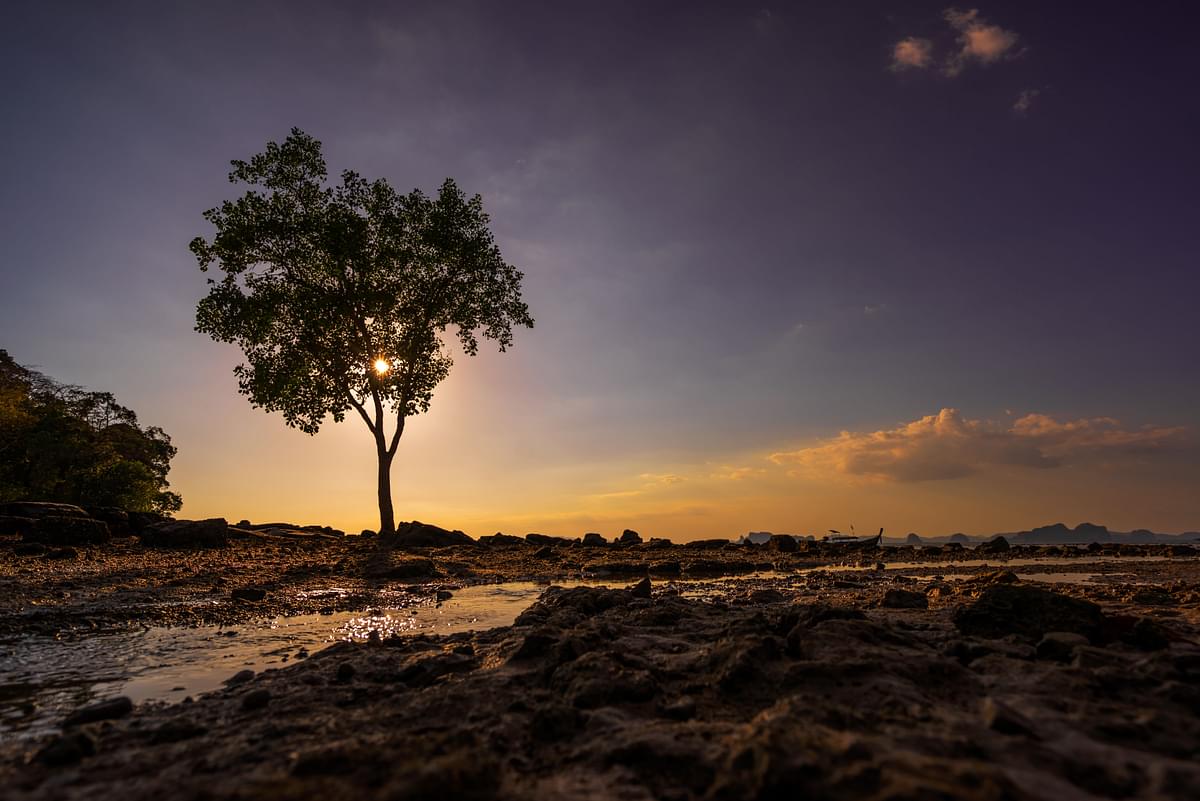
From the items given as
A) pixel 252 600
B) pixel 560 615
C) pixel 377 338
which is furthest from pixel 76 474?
pixel 560 615

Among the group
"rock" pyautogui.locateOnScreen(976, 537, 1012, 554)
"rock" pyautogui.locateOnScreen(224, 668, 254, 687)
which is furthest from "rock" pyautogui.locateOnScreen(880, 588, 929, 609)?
"rock" pyautogui.locateOnScreen(976, 537, 1012, 554)

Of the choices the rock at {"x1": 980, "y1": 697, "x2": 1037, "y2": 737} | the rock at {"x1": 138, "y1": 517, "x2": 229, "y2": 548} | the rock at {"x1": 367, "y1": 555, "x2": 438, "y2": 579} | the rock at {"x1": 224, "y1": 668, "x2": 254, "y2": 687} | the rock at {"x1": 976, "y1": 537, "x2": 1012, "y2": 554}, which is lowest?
the rock at {"x1": 976, "y1": 537, "x2": 1012, "y2": 554}

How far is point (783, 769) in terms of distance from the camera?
10.5 feet

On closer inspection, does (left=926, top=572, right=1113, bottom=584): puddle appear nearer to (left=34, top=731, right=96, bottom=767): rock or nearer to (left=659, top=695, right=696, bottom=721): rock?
(left=659, top=695, right=696, bottom=721): rock

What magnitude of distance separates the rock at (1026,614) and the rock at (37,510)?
3105 centimetres

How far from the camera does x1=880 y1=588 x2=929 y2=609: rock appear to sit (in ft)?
34.0

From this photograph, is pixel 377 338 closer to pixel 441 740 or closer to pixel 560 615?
pixel 560 615

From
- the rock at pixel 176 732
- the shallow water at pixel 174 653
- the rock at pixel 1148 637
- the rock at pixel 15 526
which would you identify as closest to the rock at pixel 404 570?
the shallow water at pixel 174 653

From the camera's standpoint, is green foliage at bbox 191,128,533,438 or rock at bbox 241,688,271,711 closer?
rock at bbox 241,688,271,711

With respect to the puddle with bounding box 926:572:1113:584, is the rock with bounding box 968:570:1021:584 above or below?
above

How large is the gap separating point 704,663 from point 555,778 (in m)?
2.56

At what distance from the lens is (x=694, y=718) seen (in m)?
4.52

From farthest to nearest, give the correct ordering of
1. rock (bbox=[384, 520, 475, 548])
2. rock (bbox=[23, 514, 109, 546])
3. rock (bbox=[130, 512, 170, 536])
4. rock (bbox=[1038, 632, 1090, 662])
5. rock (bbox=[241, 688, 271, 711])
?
rock (bbox=[384, 520, 475, 548]), rock (bbox=[130, 512, 170, 536]), rock (bbox=[23, 514, 109, 546]), rock (bbox=[1038, 632, 1090, 662]), rock (bbox=[241, 688, 271, 711])

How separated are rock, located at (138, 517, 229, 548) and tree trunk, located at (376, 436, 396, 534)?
703 centimetres
